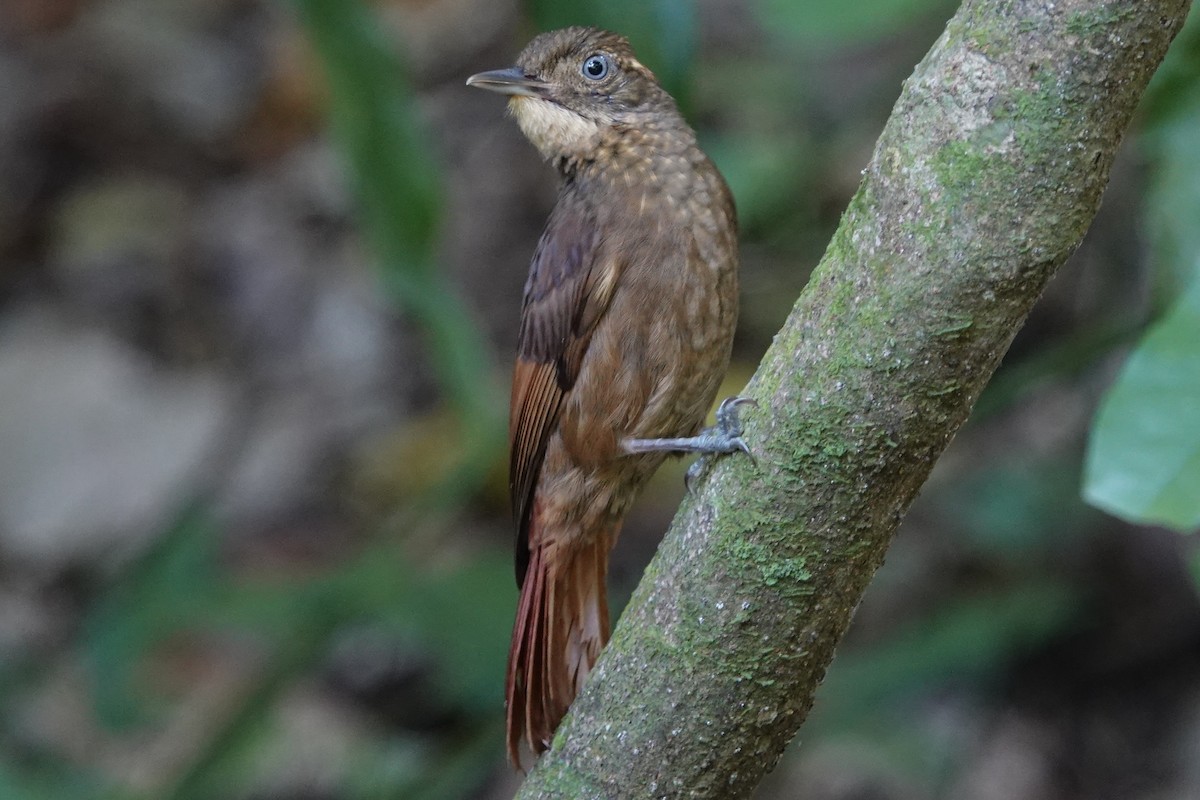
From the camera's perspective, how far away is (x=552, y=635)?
107 inches

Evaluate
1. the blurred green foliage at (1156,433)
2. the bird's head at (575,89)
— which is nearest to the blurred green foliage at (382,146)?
the bird's head at (575,89)

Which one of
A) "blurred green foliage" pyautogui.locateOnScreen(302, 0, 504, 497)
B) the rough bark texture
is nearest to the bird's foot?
the rough bark texture

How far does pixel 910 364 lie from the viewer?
1.75m

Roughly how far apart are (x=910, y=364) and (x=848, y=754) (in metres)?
2.83

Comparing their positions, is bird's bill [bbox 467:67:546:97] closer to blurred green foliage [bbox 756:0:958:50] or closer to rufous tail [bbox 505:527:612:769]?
blurred green foliage [bbox 756:0:958:50]

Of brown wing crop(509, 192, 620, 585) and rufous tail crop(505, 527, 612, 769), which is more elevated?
brown wing crop(509, 192, 620, 585)

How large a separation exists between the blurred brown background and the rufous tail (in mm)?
938

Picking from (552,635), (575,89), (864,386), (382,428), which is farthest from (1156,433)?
(382,428)

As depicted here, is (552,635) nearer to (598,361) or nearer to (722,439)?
(598,361)

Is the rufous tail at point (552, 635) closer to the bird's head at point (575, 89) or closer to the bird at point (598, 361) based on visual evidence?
the bird at point (598, 361)

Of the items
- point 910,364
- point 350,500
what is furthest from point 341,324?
point 910,364

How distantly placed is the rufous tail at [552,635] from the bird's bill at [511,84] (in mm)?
974

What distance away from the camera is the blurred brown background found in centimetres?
371

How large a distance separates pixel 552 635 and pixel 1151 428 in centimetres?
122
